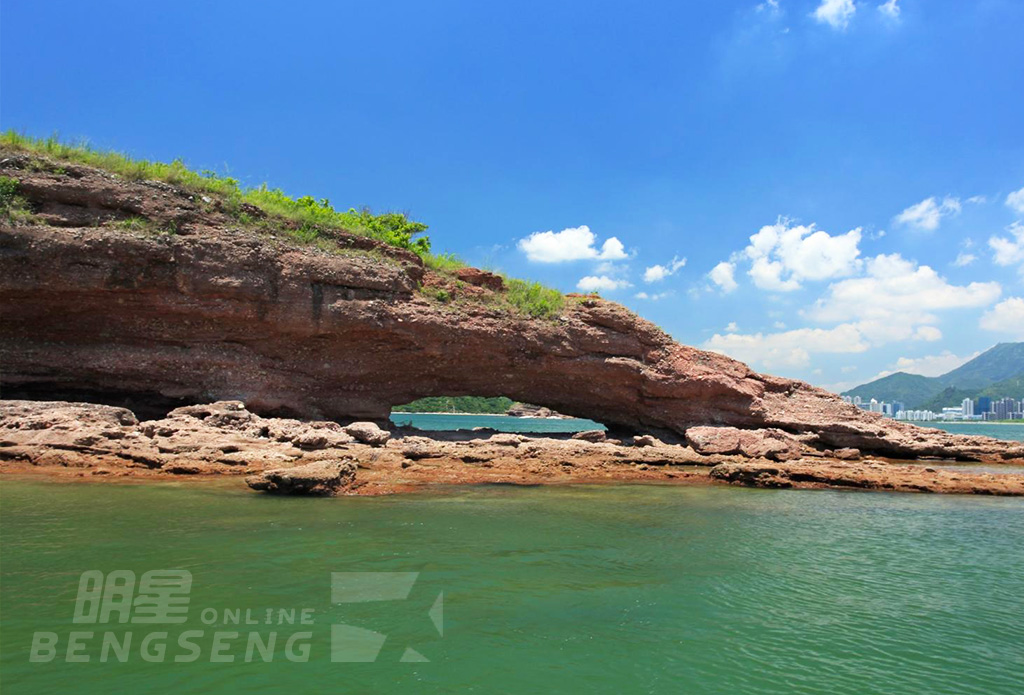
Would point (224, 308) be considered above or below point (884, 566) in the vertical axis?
above

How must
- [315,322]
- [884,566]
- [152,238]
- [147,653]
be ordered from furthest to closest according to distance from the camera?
[315,322] → [152,238] → [884,566] → [147,653]

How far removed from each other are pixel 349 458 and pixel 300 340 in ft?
21.3

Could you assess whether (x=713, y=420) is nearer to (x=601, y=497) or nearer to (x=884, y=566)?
(x=601, y=497)

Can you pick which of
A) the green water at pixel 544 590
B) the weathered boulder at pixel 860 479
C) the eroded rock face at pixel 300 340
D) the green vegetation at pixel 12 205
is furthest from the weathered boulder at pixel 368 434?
the green vegetation at pixel 12 205

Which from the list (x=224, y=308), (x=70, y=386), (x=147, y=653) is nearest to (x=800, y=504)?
(x=147, y=653)

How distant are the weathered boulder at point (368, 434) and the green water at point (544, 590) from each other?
14.9 ft

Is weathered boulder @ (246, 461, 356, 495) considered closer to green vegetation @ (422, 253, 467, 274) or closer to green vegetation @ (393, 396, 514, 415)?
green vegetation @ (422, 253, 467, 274)

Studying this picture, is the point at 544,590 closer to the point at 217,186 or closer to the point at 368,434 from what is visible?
the point at 368,434

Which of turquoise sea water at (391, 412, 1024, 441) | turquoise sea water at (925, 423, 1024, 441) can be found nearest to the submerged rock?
turquoise sea water at (391, 412, 1024, 441)

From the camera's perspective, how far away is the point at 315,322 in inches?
694

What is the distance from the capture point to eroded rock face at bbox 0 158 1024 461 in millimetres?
15773

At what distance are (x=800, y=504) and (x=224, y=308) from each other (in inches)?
629

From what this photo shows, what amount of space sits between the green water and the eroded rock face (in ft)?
23.2

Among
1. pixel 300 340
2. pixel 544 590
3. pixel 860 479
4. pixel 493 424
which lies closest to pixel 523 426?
pixel 493 424
